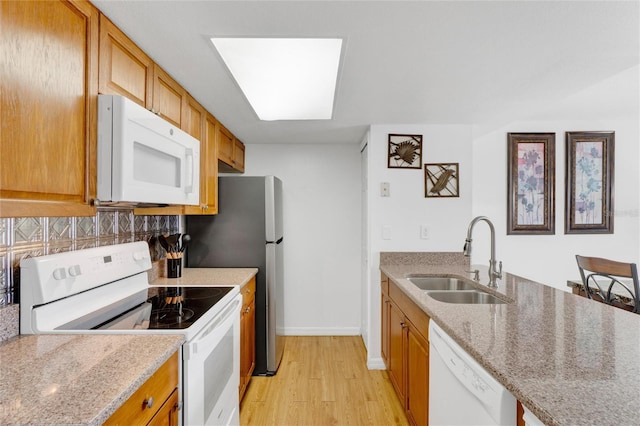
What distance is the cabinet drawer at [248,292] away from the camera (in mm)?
2381

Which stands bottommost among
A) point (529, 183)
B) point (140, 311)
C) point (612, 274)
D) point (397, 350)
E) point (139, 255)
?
point (397, 350)

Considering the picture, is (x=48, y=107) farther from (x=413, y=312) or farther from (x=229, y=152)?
(x=229, y=152)

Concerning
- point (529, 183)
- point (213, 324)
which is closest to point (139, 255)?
point (213, 324)

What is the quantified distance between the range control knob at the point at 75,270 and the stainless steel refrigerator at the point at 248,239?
134 cm

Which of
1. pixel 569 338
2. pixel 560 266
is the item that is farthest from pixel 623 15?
pixel 560 266

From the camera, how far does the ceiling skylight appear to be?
1.58m

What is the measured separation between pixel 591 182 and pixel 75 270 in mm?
4150

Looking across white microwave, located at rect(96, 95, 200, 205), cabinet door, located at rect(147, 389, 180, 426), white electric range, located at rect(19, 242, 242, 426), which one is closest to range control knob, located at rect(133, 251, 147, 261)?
white electric range, located at rect(19, 242, 242, 426)

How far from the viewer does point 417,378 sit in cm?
186

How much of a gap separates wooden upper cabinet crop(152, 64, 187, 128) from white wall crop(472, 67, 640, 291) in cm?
267

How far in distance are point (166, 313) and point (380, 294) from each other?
1818mm

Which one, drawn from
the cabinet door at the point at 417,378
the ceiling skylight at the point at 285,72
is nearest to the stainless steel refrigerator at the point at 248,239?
the ceiling skylight at the point at 285,72

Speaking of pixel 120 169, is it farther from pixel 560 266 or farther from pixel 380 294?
pixel 560 266

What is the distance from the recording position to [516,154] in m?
3.29
